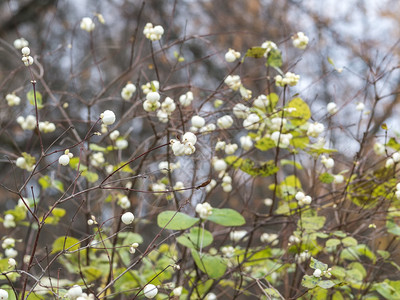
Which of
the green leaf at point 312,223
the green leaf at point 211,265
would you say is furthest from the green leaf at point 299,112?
the green leaf at point 211,265

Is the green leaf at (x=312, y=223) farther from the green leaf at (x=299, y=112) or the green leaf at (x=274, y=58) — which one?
the green leaf at (x=274, y=58)

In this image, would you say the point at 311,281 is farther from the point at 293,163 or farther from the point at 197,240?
the point at 293,163

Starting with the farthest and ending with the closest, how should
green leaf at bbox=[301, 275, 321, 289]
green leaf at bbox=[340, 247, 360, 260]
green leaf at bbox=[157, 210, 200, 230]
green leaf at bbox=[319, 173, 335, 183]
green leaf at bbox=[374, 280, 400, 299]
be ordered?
green leaf at bbox=[340, 247, 360, 260] < green leaf at bbox=[319, 173, 335, 183] < green leaf at bbox=[374, 280, 400, 299] < green leaf at bbox=[157, 210, 200, 230] < green leaf at bbox=[301, 275, 321, 289]

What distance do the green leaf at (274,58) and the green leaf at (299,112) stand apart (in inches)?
5.4

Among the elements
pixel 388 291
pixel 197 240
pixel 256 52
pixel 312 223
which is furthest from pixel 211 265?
pixel 256 52

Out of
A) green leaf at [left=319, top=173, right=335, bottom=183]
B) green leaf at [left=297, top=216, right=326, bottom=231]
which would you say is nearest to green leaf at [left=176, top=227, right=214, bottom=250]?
green leaf at [left=297, top=216, right=326, bottom=231]

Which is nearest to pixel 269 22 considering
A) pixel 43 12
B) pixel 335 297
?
pixel 43 12

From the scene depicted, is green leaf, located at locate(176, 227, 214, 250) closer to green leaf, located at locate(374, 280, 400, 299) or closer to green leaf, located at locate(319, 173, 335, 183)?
green leaf, located at locate(319, 173, 335, 183)

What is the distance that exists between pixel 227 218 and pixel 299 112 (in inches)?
18.6

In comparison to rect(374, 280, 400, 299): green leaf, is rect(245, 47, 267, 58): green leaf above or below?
above

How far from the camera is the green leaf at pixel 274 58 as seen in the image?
5.98 feet

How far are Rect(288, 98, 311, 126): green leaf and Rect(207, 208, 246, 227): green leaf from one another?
42cm

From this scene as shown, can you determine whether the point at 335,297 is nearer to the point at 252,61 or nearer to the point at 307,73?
the point at 307,73

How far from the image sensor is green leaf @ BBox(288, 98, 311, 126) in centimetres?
184
